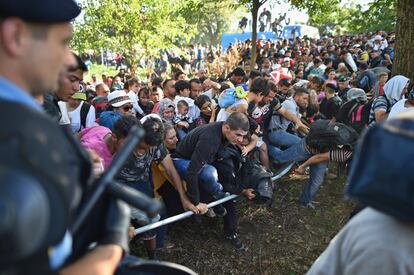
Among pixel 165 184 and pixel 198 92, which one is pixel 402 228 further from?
pixel 198 92

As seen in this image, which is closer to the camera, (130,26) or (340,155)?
(340,155)

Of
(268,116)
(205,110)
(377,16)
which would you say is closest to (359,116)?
(268,116)

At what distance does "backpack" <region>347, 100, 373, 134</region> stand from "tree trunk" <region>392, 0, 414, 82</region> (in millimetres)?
1379

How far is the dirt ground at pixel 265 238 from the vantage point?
3.78m

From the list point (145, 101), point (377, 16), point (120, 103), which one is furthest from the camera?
point (377, 16)

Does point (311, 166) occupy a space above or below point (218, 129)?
below

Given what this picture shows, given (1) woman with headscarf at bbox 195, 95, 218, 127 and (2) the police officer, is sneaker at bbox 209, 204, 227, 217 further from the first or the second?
(2) the police officer

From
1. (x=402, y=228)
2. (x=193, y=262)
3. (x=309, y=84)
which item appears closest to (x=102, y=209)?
(x=402, y=228)

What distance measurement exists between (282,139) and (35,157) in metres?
4.96

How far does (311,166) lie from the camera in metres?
5.14

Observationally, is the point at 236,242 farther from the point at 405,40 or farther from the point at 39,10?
the point at 405,40

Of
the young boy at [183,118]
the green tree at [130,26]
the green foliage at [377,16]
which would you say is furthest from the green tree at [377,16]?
the green tree at [130,26]

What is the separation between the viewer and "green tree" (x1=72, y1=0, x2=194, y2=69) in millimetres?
10844

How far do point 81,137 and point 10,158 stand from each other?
2.92 m
